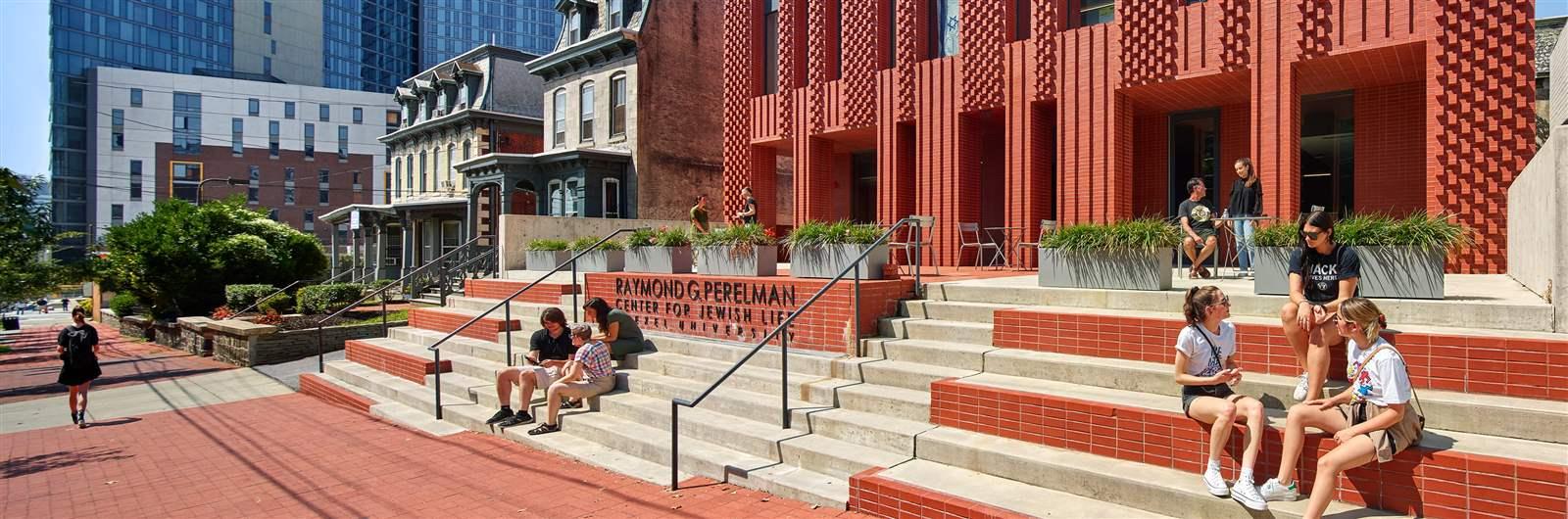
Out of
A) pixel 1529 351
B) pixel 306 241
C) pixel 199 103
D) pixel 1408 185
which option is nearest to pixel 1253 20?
pixel 1408 185

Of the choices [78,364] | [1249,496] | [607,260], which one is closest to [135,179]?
[78,364]

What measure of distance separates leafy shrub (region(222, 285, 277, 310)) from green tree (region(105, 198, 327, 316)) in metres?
1.67

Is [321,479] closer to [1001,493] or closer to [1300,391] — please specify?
[1001,493]

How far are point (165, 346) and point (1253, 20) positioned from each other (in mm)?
25640

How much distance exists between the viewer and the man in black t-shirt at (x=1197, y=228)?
7.89 metres

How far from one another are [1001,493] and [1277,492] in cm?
146

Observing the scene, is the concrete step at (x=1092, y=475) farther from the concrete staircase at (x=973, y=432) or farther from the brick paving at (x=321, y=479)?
the brick paving at (x=321, y=479)

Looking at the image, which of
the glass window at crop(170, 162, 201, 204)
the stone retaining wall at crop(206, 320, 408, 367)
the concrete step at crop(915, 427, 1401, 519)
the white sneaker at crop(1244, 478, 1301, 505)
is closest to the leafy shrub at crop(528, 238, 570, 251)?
the stone retaining wall at crop(206, 320, 408, 367)

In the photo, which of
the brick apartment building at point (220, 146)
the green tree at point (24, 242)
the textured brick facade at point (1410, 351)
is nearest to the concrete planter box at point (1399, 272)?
the textured brick facade at point (1410, 351)

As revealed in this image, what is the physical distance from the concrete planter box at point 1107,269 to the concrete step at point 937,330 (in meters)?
0.98

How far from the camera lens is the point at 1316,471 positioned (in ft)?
13.3

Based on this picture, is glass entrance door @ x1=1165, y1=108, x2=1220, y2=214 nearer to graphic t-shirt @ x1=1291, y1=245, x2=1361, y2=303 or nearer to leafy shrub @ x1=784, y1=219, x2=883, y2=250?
leafy shrub @ x1=784, y1=219, x2=883, y2=250

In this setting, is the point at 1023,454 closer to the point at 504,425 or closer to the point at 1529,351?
the point at 1529,351

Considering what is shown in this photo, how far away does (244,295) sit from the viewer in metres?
19.1
